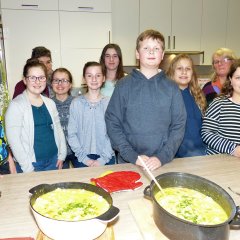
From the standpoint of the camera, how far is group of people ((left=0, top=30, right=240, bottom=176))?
1.46 m

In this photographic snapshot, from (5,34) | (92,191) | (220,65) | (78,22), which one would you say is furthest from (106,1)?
(92,191)

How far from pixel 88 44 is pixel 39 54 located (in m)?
1.10

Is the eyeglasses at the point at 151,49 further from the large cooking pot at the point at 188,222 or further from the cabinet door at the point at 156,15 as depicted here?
the cabinet door at the point at 156,15

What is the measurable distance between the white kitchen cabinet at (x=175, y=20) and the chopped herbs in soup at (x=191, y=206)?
3.10m

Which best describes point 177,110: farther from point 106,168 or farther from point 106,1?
point 106,1

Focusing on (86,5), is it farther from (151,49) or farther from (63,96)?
(151,49)

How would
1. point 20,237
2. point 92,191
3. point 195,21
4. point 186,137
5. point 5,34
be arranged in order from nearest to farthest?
point 20,237, point 92,191, point 186,137, point 5,34, point 195,21

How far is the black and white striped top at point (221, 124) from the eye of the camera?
158 cm

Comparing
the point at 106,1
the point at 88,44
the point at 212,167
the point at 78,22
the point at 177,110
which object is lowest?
the point at 212,167

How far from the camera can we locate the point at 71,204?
0.82 meters

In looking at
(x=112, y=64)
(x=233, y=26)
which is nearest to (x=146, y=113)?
(x=112, y=64)

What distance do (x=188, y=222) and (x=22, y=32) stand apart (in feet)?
9.94

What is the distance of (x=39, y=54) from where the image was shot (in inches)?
93.8

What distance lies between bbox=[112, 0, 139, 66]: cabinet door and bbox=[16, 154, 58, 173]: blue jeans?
2.19 metres
